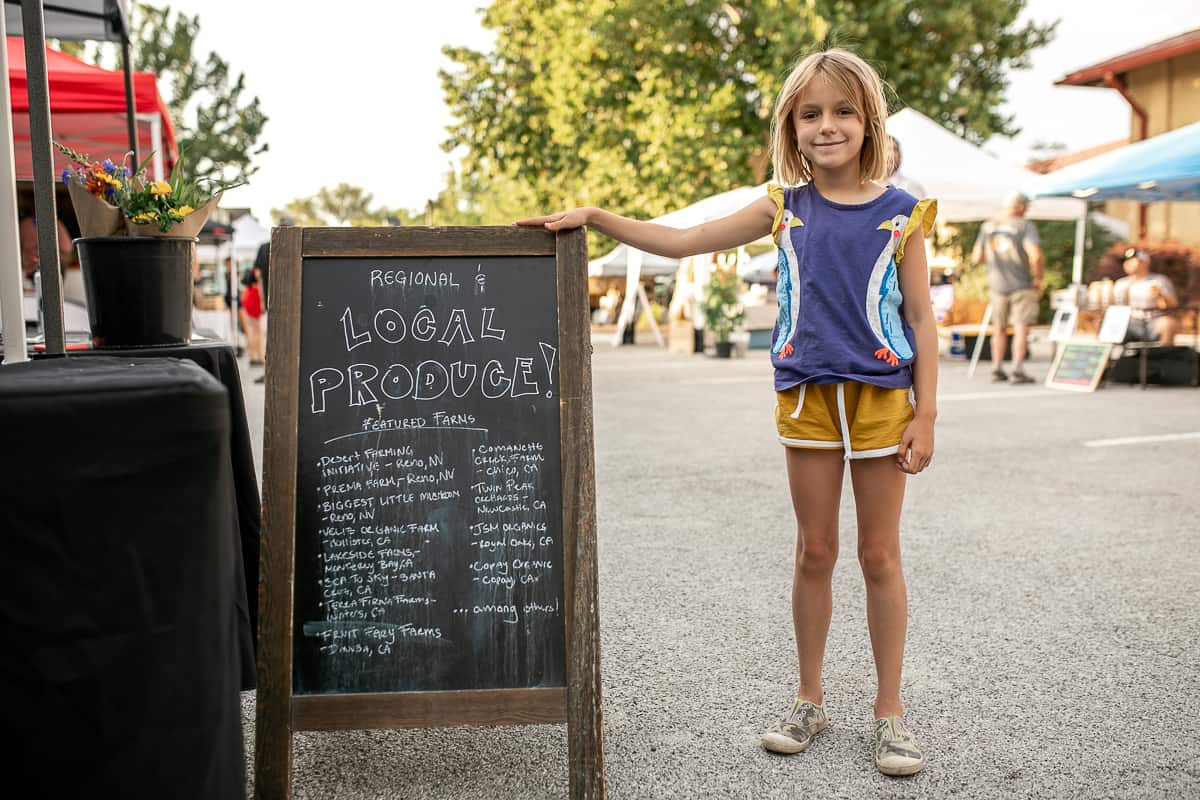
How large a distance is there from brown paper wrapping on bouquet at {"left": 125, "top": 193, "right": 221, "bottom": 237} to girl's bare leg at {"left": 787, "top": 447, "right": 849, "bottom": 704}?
6.56ft

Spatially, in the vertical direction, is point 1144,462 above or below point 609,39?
below

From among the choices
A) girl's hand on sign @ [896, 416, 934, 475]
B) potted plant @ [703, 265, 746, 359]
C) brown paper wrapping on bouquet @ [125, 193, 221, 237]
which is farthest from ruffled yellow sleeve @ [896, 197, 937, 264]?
potted plant @ [703, 265, 746, 359]

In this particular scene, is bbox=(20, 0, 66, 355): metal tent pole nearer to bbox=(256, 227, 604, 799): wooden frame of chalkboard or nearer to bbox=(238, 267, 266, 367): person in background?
bbox=(256, 227, 604, 799): wooden frame of chalkboard

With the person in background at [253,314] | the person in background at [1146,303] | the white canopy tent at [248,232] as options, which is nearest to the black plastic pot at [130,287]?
the person in background at [1146,303]

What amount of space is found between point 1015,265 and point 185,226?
1165 centimetres

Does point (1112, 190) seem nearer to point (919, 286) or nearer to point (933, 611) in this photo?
point (933, 611)

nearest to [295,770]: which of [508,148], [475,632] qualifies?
[475,632]

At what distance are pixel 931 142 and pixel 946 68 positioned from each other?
306 inches

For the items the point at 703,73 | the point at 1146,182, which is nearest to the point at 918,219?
the point at 1146,182

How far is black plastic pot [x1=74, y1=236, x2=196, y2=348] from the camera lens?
10.7ft

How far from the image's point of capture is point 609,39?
21.7 m

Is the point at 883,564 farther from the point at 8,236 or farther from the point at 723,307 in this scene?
the point at 723,307

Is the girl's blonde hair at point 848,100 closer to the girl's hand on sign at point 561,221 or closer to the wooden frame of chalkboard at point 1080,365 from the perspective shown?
the girl's hand on sign at point 561,221

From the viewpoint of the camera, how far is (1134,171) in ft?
39.9
